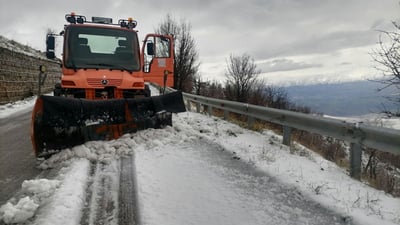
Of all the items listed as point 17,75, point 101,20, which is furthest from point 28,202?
point 17,75

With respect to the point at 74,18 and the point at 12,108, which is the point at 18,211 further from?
the point at 12,108

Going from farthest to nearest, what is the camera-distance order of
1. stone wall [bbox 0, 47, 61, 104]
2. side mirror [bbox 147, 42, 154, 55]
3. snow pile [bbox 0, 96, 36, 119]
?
1. stone wall [bbox 0, 47, 61, 104]
2. snow pile [bbox 0, 96, 36, 119]
3. side mirror [bbox 147, 42, 154, 55]

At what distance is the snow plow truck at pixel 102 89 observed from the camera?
5824 millimetres

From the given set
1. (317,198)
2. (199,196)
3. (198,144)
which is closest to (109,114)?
(198,144)

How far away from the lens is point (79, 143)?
6000 mm

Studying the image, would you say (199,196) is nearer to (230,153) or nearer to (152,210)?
(152,210)

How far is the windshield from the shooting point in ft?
27.7

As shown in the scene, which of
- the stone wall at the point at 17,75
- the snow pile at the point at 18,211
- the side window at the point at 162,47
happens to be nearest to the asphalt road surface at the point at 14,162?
the snow pile at the point at 18,211

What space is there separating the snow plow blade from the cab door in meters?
1.92

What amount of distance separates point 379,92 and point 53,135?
8840 mm

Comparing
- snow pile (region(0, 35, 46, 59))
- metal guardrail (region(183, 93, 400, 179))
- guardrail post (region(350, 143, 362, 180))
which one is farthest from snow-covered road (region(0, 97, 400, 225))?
snow pile (region(0, 35, 46, 59))

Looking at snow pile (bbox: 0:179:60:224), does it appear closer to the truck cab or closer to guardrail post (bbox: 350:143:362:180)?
guardrail post (bbox: 350:143:362:180)

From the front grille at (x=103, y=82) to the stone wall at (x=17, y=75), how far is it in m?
10.4

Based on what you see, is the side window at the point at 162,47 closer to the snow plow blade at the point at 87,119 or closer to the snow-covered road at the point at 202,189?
the snow plow blade at the point at 87,119
